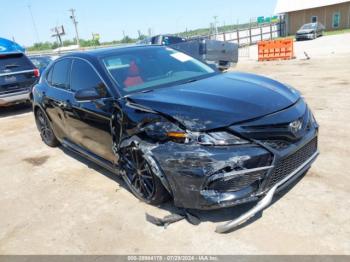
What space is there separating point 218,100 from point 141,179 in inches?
47.4

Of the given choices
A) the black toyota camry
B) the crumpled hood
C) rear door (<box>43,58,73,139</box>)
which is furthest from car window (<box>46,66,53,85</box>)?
the crumpled hood

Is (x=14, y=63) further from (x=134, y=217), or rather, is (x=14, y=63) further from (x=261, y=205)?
(x=261, y=205)

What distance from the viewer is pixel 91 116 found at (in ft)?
13.7

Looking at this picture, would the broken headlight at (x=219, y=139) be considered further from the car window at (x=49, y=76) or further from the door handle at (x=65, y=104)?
the car window at (x=49, y=76)

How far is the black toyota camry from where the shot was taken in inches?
116

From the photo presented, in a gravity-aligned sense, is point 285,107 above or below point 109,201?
above

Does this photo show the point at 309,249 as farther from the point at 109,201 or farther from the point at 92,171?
the point at 92,171

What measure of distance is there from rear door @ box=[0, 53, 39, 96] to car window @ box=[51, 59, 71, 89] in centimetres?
477

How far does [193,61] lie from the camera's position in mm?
4746

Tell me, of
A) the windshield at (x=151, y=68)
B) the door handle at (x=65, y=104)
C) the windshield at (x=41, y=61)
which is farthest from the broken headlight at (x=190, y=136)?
the windshield at (x=41, y=61)

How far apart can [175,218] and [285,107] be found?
1.55 m

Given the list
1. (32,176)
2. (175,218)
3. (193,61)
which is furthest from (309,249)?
(32,176)

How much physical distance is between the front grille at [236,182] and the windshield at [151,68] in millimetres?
1504

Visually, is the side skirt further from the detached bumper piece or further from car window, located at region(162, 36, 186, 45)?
car window, located at region(162, 36, 186, 45)
